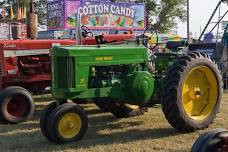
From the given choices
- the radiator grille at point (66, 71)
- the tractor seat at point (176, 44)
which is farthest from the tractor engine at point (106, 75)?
the tractor seat at point (176, 44)

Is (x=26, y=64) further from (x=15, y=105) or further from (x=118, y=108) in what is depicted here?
(x=118, y=108)

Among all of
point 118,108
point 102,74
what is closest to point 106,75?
point 102,74

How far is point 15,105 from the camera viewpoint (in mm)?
7992

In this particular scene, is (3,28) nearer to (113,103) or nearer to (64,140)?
(113,103)

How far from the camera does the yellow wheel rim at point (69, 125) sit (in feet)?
20.0

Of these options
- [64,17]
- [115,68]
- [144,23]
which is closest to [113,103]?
[115,68]

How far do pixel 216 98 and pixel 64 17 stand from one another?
1400cm

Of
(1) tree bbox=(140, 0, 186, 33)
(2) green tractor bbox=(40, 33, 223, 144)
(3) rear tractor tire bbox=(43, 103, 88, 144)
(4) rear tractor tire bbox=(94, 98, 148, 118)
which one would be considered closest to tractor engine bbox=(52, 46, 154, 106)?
(2) green tractor bbox=(40, 33, 223, 144)

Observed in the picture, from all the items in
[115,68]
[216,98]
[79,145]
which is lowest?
[79,145]

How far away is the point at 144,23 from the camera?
23109 mm

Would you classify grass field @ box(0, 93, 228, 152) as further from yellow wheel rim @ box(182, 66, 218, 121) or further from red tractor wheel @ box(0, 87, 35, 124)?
yellow wheel rim @ box(182, 66, 218, 121)

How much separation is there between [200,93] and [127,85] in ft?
3.46

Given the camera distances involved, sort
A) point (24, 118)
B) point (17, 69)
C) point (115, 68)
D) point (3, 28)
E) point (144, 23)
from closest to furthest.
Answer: point (115, 68), point (24, 118), point (17, 69), point (3, 28), point (144, 23)

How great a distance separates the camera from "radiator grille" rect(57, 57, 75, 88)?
6328 millimetres
